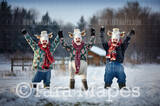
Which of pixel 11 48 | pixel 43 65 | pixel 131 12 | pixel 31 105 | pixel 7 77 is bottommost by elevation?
pixel 31 105

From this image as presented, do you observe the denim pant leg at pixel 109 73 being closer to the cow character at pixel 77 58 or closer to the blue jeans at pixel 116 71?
the blue jeans at pixel 116 71

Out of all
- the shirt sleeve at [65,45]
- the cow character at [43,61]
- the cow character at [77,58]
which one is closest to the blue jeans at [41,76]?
the cow character at [43,61]

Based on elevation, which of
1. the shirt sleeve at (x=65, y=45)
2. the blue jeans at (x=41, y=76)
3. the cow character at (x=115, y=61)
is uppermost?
the shirt sleeve at (x=65, y=45)

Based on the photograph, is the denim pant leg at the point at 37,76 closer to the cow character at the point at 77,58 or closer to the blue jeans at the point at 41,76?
the blue jeans at the point at 41,76

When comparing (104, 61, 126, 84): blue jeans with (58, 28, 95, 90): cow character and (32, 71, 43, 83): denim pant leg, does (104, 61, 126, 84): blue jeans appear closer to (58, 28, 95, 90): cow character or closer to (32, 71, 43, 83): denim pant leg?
(58, 28, 95, 90): cow character

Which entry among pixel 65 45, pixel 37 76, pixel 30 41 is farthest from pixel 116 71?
pixel 30 41

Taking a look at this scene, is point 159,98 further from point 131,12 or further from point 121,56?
point 131,12

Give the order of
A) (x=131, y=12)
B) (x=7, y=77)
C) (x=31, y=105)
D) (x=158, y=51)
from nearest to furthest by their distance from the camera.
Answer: (x=31, y=105) → (x=7, y=77) → (x=131, y=12) → (x=158, y=51)

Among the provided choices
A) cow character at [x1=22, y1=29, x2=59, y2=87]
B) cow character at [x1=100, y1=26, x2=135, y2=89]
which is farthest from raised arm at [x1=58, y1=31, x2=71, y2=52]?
cow character at [x1=100, y1=26, x2=135, y2=89]

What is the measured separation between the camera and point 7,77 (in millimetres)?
4559

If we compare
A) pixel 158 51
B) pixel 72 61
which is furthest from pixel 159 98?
pixel 158 51

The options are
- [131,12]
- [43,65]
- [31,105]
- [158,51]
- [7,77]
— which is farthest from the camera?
[158,51]

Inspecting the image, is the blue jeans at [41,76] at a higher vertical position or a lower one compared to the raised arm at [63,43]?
lower

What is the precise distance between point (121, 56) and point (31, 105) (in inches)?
86.4
